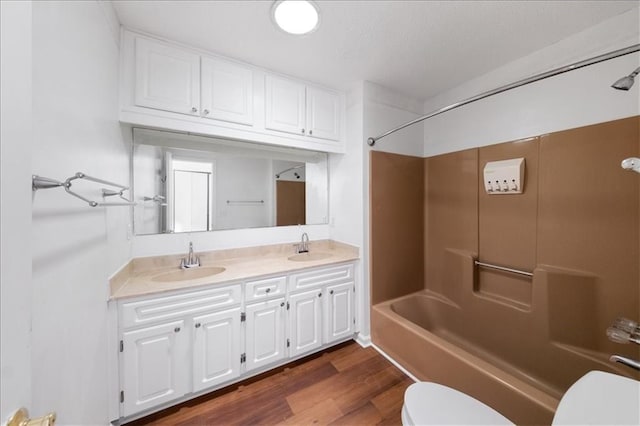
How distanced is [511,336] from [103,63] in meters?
3.27

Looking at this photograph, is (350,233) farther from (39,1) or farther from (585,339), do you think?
(39,1)

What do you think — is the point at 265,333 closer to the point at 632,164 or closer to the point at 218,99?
the point at 218,99

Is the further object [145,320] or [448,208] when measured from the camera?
[448,208]

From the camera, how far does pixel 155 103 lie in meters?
1.53

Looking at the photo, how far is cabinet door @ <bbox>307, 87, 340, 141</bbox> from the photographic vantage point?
213 cm

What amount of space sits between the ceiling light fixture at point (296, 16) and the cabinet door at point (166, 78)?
723 mm

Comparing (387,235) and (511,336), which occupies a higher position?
(387,235)

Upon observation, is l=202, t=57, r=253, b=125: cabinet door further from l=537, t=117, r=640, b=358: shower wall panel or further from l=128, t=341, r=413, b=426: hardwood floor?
l=537, t=117, r=640, b=358: shower wall panel

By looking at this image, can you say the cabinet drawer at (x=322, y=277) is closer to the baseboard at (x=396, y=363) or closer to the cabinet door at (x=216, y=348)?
the cabinet door at (x=216, y=348)

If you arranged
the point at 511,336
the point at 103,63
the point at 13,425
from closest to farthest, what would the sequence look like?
the point at 13,425 < the point at 103,63 < the point at 511,336

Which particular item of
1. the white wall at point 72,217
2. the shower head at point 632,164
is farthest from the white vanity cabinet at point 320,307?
the shower head at point 632,164

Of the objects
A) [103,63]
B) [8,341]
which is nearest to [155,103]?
[103,63]

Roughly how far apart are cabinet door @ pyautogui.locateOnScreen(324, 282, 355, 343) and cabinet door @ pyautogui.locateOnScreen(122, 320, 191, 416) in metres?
1.08

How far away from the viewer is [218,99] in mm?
1730
